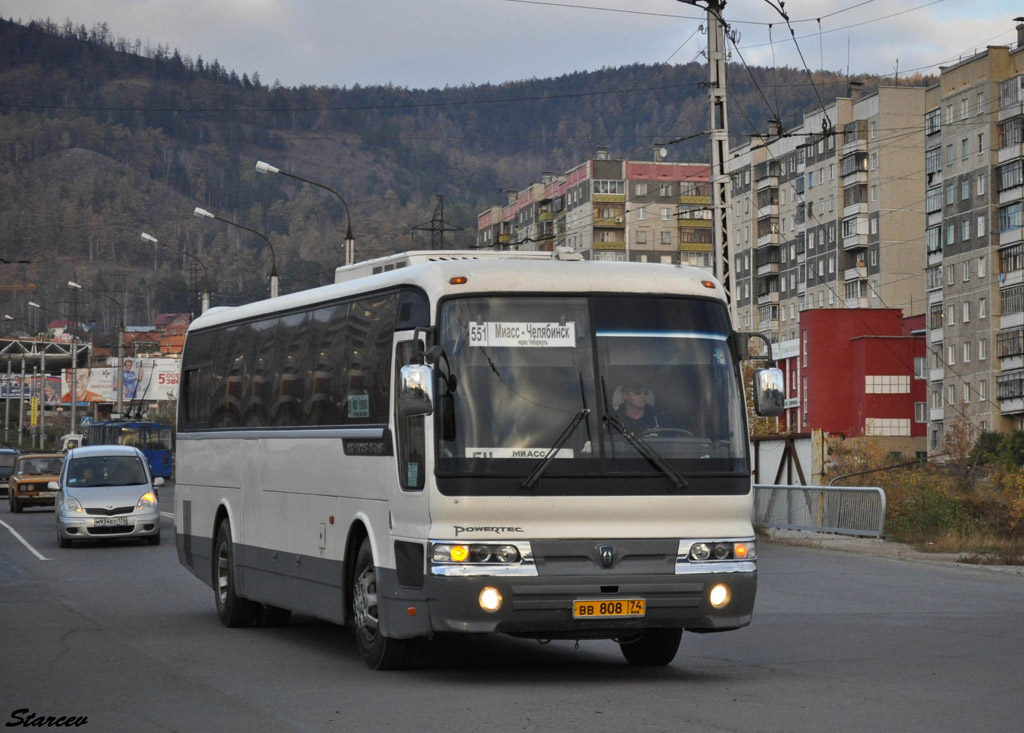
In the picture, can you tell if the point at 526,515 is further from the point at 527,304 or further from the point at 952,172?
the point at 952,172

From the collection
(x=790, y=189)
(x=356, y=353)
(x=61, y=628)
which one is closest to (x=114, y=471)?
(x=61, y=628)

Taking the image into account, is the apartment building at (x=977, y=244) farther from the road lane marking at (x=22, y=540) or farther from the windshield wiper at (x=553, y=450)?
the windshield wiper at (x=553, y=450)

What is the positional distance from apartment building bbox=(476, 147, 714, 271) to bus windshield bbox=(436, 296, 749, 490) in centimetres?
15902

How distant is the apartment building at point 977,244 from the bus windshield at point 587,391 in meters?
85.3

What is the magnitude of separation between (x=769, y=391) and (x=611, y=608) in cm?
191

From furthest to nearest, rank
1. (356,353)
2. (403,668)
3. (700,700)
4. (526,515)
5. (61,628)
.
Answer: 1. (61,628)
2. (356,353)
3. (403,668)
4. (526,515)
5. (700,700)

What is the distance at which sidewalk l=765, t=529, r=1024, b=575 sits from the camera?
26266 millimetres

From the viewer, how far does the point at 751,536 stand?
40.6 ft

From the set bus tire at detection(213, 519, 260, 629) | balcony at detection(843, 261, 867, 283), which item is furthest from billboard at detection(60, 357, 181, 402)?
bus tire at detection(213, 519, 260, 629)

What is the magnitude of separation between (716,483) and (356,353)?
3148 mm

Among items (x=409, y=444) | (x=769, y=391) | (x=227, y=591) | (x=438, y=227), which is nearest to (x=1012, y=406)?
(x=438, y=227)

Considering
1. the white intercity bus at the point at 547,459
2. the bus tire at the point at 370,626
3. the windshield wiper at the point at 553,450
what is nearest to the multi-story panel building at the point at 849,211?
the white intercity bus at the point at 547,459

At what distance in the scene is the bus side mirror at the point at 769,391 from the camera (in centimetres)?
1220

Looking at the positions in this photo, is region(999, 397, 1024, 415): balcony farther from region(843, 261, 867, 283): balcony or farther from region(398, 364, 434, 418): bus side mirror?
region(398, 364, 434, 418): bus side mirror
